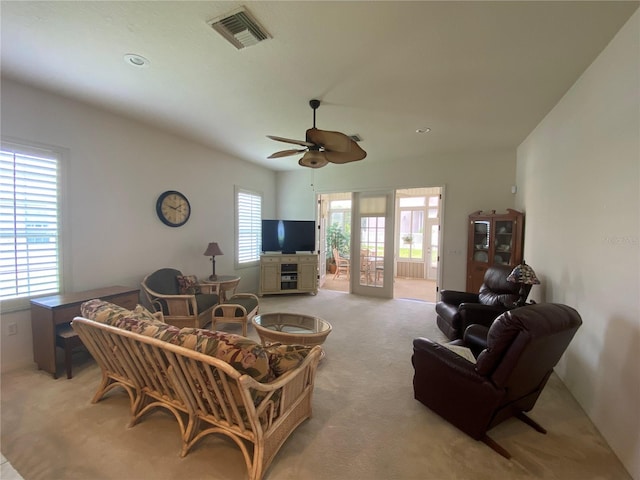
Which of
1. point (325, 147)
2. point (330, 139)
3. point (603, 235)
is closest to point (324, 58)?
point (330, 139)

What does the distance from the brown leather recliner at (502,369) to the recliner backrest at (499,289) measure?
58.5 inches

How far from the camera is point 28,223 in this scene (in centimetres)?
272

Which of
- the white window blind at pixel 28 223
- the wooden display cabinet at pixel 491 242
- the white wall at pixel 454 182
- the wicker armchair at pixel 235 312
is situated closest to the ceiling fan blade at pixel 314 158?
the white wall at pixel 454 182

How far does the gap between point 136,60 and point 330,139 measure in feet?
5.88

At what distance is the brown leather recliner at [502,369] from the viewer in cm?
158

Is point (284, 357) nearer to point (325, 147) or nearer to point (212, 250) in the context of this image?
point (325, 147)

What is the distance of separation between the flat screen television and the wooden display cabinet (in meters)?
3.07

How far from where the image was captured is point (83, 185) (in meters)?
3.12

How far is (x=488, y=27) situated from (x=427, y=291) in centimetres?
552

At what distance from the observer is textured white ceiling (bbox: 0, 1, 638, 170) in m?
1.77

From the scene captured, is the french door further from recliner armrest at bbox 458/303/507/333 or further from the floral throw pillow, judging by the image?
the floral throw pillow

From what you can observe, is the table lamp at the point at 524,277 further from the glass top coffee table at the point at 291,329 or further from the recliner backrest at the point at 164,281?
the recliner backrest at the point at 164,281

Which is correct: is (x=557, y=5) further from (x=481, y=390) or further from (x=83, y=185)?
(x=83, y=185)

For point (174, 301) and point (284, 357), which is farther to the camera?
point (174, 301)
